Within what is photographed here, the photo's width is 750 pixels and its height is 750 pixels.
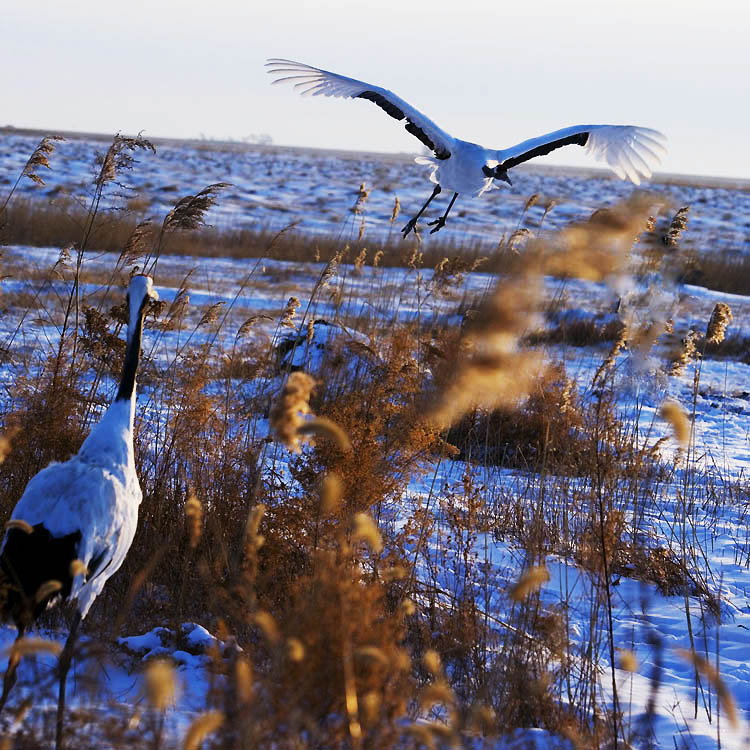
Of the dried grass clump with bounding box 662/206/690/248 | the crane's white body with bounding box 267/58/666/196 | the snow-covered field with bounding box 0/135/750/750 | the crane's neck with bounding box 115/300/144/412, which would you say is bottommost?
the snow-covered field with bounding box 0/135/750/750

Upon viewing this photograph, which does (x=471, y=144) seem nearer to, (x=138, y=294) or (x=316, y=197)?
(x=138, y=294)

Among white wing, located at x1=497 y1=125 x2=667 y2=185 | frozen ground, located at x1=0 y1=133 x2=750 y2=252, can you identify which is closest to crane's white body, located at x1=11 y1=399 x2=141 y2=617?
white wing, located at x1=497 y1=125 x2=667 y2=185

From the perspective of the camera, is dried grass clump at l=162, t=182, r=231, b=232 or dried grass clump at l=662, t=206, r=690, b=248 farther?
dried grass clump at l=162, t=182, r=231, b=232

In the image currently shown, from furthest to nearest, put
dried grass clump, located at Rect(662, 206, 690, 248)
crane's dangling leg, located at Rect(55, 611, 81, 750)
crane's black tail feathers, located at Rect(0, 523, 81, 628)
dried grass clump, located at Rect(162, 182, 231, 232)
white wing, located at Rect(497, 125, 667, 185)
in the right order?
white wing, located at Rect(497, 125, 667, 185), dried grass clump, located at Rect(162, 182, 231, 232), dried grass clump, located at Rect(662, 206, 690, 248), crane's black tail feathers, located at Rect(0, 523, 81, 628), crane's dangling leg, located at Rect(55, 611, 81, 750)

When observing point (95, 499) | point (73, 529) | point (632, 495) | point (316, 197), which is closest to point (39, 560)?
point (73, 529)

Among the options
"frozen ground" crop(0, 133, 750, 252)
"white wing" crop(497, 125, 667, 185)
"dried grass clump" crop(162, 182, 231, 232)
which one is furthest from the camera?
"frozen ground" crop(0, 133, 750, 252)

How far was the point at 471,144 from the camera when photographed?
6660 millimetres

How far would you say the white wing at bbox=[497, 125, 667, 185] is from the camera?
5.90 meters

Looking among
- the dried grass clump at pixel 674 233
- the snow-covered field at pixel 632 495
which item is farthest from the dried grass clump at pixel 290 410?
the dried grass clump at pixel 674 233

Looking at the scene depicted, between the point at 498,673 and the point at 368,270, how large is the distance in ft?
44.5

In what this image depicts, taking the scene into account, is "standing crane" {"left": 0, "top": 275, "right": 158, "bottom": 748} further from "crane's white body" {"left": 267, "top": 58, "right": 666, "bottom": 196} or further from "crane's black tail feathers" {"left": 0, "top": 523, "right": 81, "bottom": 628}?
"crane's white body" {"left": 267, "top": 58, "right": 666, "bottom": 196}

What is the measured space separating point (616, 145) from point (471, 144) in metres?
1.04

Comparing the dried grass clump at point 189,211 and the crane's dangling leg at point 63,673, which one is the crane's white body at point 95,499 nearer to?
the crane's dangling leg at point 63,673

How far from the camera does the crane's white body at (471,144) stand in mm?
6012
